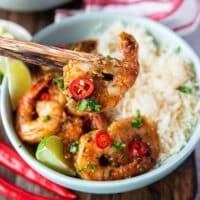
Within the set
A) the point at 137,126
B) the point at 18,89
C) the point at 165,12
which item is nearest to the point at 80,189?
the point at 137,126

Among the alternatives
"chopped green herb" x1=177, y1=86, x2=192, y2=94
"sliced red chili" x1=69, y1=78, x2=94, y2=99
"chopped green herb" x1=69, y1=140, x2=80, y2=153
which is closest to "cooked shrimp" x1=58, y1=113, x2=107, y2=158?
"chopped green herb" x1=69, y1=140, x2=80, y2=153

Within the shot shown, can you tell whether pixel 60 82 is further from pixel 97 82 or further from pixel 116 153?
pixel 116 153

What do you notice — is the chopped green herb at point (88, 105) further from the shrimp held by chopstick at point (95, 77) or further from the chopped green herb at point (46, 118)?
the chopped green herb at point (46, 118)

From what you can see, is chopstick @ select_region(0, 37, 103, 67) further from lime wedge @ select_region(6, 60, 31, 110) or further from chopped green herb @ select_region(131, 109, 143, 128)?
chopped green herb @ select_region(131, 109, 143, 128)

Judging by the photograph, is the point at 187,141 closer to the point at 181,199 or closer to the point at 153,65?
the point at 181,199

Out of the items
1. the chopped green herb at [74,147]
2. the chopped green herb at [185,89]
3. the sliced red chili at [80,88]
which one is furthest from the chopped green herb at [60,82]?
the chopped green herb at [185,89]

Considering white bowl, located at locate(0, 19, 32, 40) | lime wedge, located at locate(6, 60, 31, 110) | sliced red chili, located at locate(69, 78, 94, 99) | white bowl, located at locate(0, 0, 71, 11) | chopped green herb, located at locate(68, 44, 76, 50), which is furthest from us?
white bowl, located at locate(0, 0, 71, 11)

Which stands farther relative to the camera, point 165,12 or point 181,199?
point 165,12

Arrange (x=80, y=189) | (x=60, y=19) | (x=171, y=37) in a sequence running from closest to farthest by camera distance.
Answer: (x=80, y=189)
(x=171, y=37)
(x=60, y=19)
